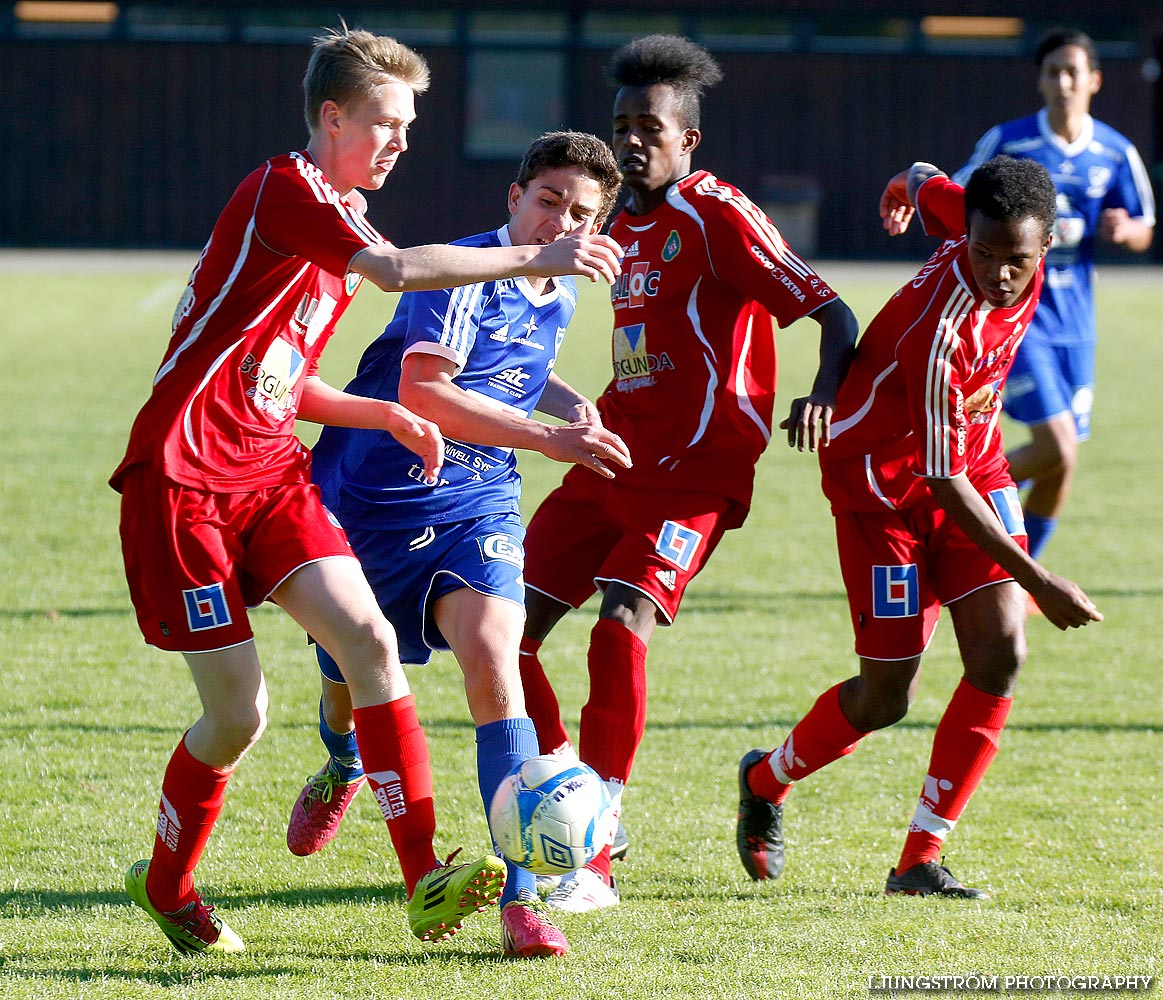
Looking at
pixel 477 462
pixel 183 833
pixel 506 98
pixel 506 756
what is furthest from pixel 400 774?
pixel 506 98

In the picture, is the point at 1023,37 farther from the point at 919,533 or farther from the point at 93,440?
the point at 919,533

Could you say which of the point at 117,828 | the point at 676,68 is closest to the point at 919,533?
the point at 676,68

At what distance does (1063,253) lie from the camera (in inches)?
295

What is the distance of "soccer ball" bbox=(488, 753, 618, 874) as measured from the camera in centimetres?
322

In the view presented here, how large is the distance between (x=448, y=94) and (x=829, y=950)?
1020 inches

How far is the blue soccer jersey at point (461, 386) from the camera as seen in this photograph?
12.2ft

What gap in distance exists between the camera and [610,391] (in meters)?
4.49

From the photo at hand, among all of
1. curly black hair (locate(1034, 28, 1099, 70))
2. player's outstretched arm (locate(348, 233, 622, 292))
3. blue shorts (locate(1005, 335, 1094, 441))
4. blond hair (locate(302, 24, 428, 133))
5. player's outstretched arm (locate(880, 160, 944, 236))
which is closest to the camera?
player's outstretched arm (locate(348, 233, 622, 292))

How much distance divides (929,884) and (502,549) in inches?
51.1

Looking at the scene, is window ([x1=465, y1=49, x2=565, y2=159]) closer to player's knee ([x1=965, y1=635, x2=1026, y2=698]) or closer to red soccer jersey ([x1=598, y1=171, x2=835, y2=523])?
red soccer jersey ([x1=598, y1=171, x2=835, y2=523])

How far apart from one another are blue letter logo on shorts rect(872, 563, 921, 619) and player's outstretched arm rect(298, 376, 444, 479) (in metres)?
1.14

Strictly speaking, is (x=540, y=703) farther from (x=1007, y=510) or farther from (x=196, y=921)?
(x=1007, y=510)

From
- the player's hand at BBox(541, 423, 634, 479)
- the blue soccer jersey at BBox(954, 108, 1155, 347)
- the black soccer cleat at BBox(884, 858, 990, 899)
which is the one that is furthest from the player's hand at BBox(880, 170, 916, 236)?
the blue soccer jersey at BBox(954, 108, 1155, 347)

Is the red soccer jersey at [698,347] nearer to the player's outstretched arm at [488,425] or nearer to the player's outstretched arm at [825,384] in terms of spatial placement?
the player's outstretched arm at [825,384]
